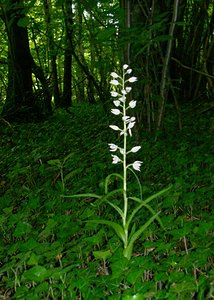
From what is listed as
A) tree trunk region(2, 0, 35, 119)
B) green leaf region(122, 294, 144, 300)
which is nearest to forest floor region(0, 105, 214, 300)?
green leaf region(122, 294, 144, 300)

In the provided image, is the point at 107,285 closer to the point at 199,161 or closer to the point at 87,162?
the point at 199,161

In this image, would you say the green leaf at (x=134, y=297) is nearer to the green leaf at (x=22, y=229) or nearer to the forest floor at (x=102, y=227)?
the forest floor at (x=102, y=227)

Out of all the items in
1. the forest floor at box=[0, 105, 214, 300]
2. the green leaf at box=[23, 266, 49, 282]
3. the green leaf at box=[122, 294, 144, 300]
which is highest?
the green leaf at box=[122, 294, 144, 300]

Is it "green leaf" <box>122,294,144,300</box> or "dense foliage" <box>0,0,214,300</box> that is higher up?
"green leaf" <box>122,294,144,300</box>

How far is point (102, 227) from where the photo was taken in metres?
2.09

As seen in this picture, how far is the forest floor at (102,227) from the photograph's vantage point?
148 centimetres

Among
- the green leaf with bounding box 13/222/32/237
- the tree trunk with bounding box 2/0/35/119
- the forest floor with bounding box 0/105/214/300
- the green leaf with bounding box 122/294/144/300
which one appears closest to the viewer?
the green leaf with bounding box 122/294/144/300

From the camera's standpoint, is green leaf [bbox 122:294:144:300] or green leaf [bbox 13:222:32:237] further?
green leaf [bbox 13:222:32:237]

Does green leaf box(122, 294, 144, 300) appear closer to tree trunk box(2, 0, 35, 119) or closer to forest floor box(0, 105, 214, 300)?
forest floor box(0, 105, 214, 300)

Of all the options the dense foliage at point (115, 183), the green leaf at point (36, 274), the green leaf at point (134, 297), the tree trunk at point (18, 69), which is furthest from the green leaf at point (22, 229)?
the tree trunk at point (18, 69)

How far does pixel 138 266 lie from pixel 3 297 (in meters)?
0.72

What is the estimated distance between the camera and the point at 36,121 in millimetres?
7137

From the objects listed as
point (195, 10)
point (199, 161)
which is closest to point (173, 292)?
point (199, 161)

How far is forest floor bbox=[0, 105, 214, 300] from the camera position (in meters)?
1.48
